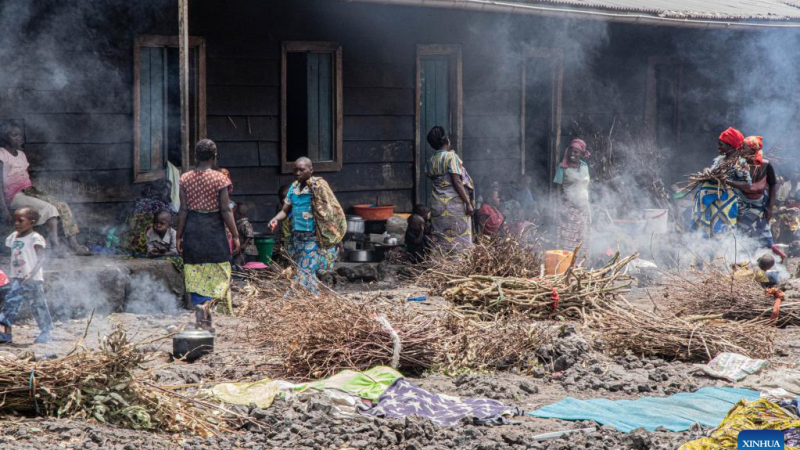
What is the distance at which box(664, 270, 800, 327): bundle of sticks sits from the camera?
28.0ft

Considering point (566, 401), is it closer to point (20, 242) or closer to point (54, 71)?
point (20, 242)

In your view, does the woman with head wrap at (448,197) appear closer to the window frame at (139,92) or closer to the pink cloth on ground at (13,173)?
the window frame at (139,92)

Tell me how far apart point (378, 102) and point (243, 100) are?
1.94m

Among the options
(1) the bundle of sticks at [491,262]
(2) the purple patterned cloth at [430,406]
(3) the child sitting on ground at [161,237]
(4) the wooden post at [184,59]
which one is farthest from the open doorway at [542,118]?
(2) the purple patterned cloth at [430,406]

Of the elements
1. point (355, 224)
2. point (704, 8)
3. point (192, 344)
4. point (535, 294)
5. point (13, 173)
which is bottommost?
point (192, 344)

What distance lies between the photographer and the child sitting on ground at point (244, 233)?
10508mm

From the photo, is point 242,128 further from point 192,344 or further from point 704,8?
point 704,8

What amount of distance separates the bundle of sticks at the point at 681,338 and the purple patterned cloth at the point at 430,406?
1.94 m

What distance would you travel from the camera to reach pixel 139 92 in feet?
33.9

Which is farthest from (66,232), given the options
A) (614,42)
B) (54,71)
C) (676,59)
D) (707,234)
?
(676,59)

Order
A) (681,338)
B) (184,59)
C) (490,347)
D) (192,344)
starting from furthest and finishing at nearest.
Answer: (184,59) → (681,338) → (192,344) → (490,347)

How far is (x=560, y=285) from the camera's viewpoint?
8984mm

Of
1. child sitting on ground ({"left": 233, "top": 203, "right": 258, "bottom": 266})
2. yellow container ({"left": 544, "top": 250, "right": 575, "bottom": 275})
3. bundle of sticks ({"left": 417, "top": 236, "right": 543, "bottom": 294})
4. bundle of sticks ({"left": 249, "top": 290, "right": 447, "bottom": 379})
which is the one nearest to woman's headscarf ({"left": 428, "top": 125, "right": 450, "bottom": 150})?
bundle of sticks ({"left": 417, "top": 236, "right": 543, "bottom": 294})

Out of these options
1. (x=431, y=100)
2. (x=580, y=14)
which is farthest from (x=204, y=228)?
(x=580, y=14)
